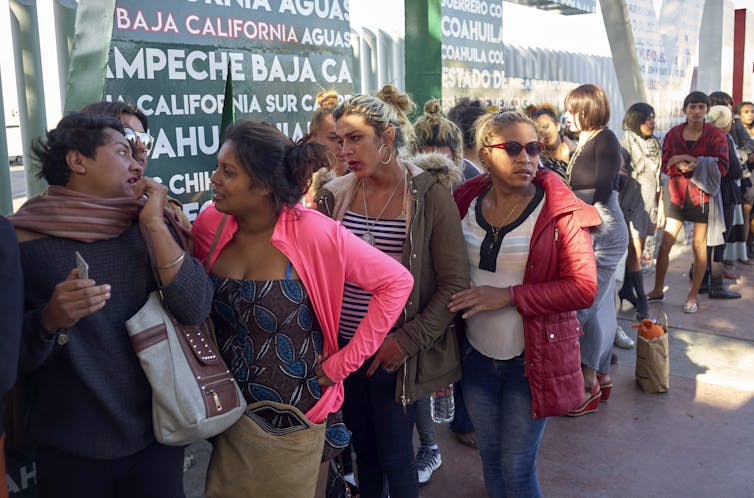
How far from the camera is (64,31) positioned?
3.50 m

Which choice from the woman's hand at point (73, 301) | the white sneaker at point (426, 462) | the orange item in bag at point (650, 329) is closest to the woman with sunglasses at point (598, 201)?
the orange item in bag at point (650, 329)

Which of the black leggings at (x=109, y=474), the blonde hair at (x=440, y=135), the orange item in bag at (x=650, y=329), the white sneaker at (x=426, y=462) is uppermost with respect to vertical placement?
the blonde hair at (x=440, y=135)

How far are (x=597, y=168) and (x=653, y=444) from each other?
172cm

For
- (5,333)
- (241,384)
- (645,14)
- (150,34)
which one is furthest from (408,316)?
(645,14)

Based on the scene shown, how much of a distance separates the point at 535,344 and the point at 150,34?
7.91 ft

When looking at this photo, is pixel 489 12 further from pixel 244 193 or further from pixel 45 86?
pixel 244 193

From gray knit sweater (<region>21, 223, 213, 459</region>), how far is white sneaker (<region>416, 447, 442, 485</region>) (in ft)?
6.87

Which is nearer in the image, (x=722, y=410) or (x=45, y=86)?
(x=45, y=86)

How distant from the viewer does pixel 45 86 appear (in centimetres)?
344

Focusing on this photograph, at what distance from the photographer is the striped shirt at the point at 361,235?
112 inches

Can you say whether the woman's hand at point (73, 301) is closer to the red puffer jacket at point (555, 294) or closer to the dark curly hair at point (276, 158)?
the dark curly hair at point (276, 158)

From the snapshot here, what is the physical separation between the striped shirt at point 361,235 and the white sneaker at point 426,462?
1.40 m

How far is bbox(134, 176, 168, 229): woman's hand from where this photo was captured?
6.73 feet

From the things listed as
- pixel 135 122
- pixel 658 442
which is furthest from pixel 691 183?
pixel 135 122
